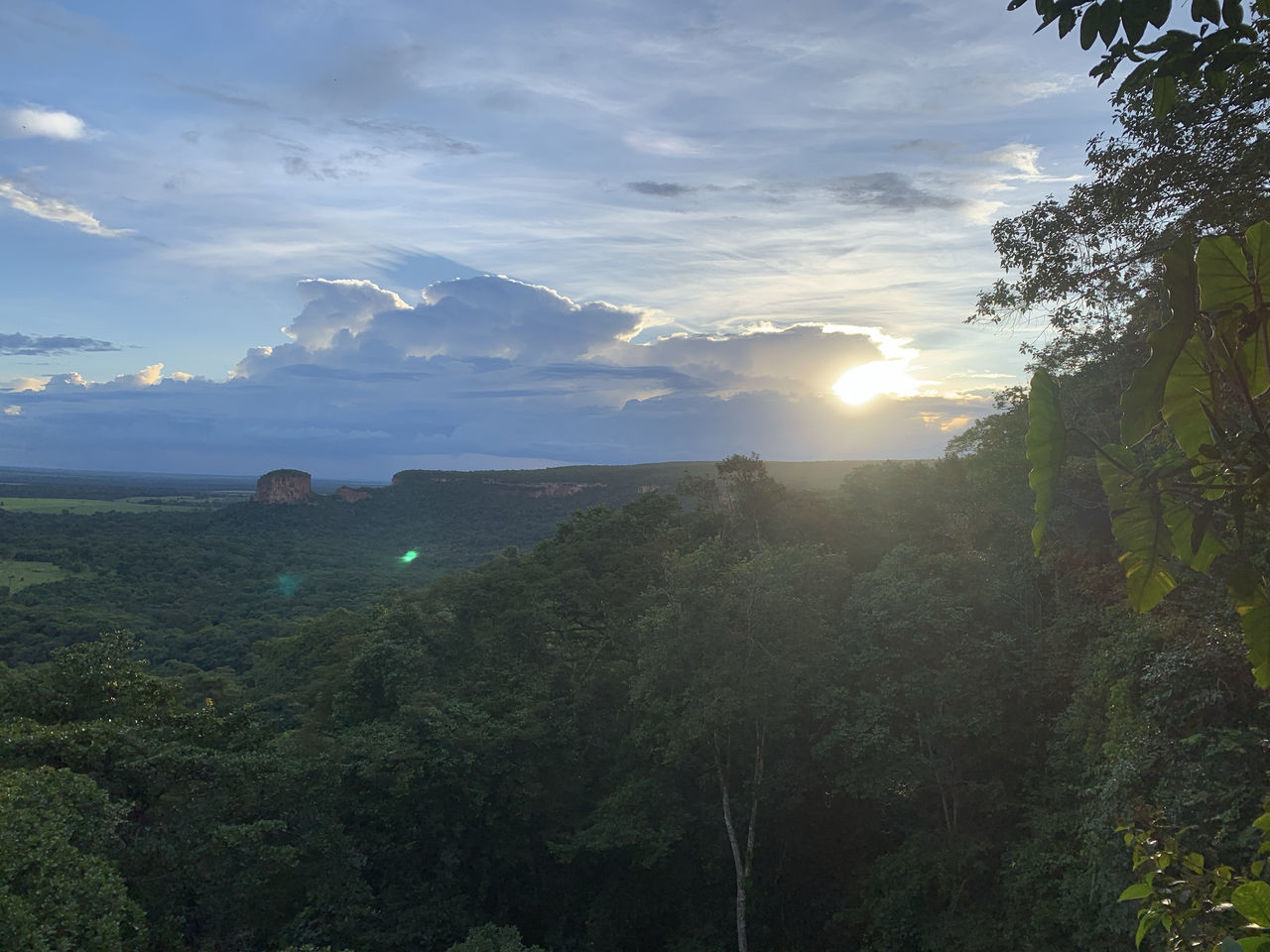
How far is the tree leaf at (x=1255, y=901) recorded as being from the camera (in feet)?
5.83

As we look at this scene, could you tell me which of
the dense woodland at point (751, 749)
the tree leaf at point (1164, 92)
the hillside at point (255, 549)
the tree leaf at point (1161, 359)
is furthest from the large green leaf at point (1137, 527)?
the hillside at point (255, 549)

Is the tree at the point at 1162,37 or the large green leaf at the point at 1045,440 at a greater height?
the tree at the point at 1162,37

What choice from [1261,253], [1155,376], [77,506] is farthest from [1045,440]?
[77,506]

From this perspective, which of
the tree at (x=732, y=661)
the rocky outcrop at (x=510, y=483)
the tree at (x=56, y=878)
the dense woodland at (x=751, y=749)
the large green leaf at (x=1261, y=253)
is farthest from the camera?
the rocky outcrop at (x=510, y=483)

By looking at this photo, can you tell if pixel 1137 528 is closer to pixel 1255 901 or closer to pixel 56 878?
pixel 1255 901


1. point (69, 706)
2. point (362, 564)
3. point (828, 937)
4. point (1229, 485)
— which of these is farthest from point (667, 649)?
point (362, 564)

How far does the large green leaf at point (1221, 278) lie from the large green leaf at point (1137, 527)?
40cm

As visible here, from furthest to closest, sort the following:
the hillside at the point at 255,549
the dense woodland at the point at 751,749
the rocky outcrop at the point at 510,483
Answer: the rocky outcrop at the point at 510,483, the hillside at the point at 255,549, the dense woodland at the point at 751,749

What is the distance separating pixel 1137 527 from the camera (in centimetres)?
200

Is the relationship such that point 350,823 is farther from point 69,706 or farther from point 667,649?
point 667,649

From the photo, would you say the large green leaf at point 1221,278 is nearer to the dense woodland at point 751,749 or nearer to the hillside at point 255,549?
the dense woodland at point 751,749

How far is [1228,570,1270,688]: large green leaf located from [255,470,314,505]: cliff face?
97749mm

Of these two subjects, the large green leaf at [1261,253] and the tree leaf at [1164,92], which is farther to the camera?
the tree leaf at [1164,92]

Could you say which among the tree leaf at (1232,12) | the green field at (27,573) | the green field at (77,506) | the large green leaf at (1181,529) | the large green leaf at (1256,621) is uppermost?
the tree leaf at (1232,12)
